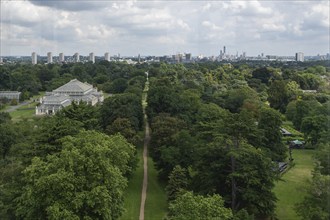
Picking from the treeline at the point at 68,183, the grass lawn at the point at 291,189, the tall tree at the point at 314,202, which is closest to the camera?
the tall tree at the point at 314,202

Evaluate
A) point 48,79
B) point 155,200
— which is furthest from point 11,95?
point 155,200

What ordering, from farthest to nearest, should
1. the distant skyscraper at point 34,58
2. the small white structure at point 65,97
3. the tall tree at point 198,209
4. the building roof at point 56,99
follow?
the distant skyscraper at point 34,58 → the building roof at point 56,99 → the small white structure at point 65,97 → the tall tree at point 198,209

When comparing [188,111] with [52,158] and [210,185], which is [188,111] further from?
[52,158]

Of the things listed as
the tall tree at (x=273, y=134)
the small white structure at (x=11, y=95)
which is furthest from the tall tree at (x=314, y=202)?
the small white structure at (x=11, y=95)

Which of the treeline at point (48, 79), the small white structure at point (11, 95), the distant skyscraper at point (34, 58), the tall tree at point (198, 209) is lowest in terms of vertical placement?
the tall tree at point (198, 209)

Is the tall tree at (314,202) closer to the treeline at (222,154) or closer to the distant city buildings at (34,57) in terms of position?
the treeline at (222,154)
